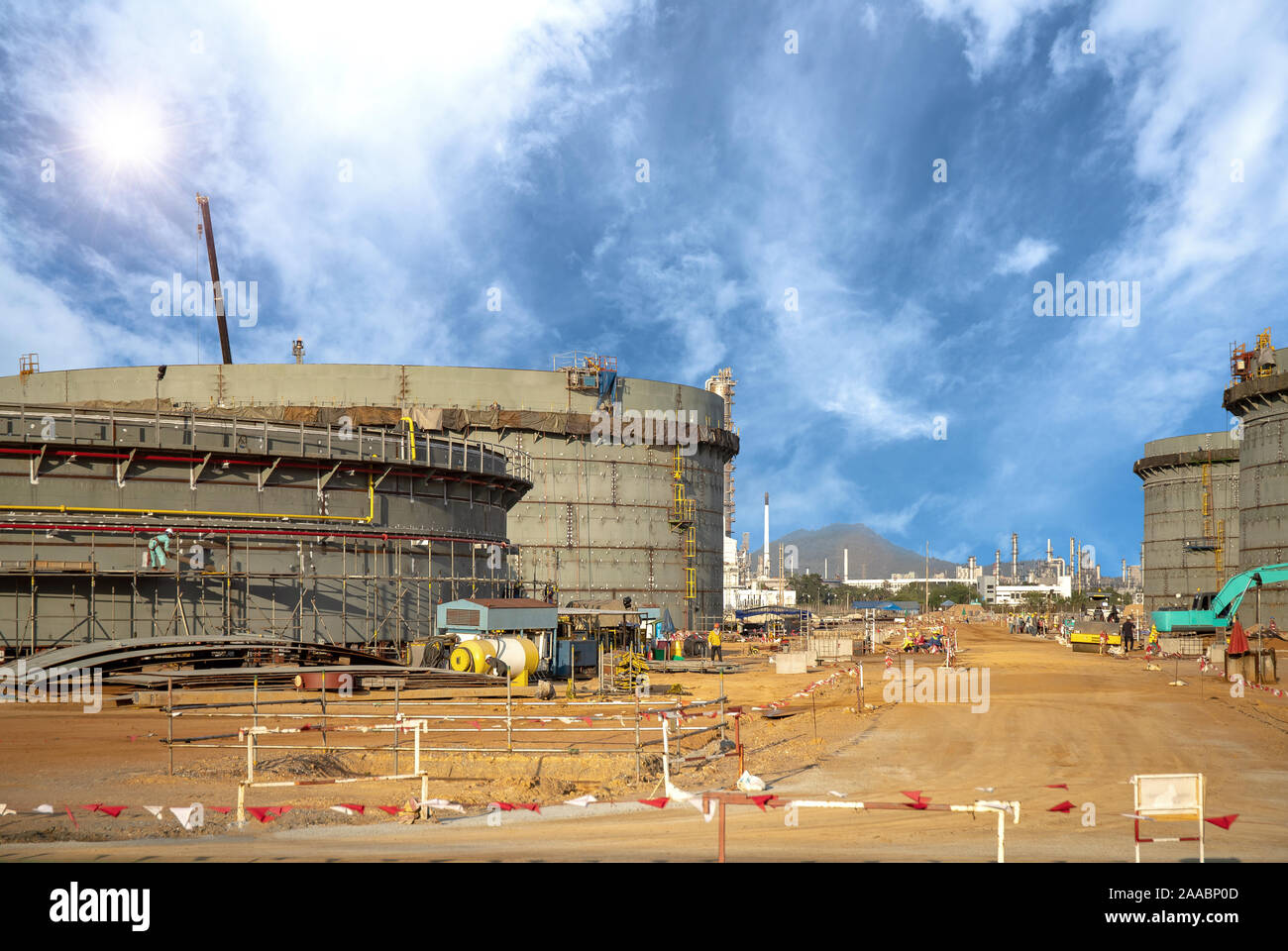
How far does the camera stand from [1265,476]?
161 feet

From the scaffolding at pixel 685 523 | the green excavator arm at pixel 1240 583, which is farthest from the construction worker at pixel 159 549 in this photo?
the green excavator arm at pixel 1240 583

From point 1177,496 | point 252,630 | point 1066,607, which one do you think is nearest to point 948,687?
point 252,630

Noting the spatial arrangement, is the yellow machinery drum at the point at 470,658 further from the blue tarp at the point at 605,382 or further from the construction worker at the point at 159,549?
the blue tarp at the point at 605,382

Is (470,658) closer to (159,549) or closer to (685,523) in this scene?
(159,549)

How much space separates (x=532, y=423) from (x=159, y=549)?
85.9 feet

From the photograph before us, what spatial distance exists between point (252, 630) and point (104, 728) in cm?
1175

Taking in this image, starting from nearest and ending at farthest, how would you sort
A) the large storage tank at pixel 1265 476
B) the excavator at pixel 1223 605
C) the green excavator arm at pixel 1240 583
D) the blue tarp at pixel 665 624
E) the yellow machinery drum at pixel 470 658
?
the yellow machinery drum at pixel 470 658 < the green excavator arm at pixel 1240 583 < the excavator at pixel 1223 605 < the large storage tank at pixel 1265 476 < the blue tarp at pixel 665 624

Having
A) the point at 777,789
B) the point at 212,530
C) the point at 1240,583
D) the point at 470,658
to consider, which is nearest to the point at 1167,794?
the point at 777,789

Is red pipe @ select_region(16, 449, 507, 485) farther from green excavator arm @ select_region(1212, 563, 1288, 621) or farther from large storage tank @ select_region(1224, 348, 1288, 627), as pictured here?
large storage tank @ select_region(1224, 348, 1288, 627)

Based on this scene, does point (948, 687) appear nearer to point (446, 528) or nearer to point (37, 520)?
point (446, 528)

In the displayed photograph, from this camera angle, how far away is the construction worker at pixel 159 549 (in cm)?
2873

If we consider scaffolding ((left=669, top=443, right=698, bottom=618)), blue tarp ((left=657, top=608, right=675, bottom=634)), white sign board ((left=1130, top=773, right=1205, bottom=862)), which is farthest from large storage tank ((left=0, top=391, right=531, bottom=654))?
white sign board ((left=1130, top=773, right=1205, bottom=862))

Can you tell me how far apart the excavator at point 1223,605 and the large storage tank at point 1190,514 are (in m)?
22.1
